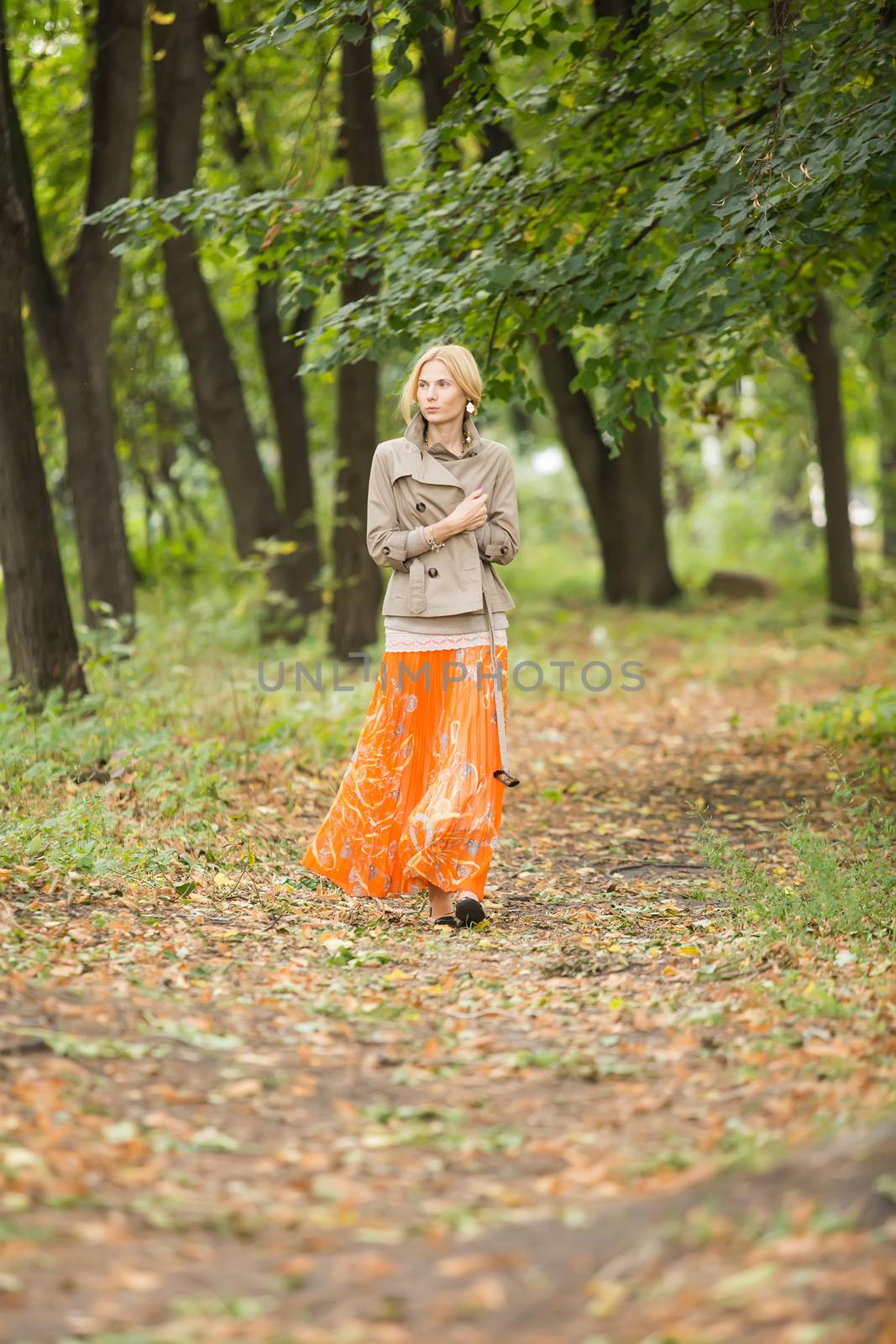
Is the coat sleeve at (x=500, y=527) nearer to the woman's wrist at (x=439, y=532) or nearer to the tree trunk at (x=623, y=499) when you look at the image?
the woman's wrist at (x=439, y=532)

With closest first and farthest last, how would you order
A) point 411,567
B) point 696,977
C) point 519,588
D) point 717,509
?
point 696,977, point 411,567, point 519,588, point 717,509

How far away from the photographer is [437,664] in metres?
5.62

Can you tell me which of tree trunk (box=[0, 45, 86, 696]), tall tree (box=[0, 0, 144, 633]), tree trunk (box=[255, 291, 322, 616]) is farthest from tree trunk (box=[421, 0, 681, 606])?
tree trunk (box=[0, 45, 86, 696])

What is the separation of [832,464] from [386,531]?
1214 cm

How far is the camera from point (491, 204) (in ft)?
24.6

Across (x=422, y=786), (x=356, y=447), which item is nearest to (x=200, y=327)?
(x=356, y=447)

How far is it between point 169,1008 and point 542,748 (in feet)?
20.5

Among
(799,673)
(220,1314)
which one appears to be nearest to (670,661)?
(799,673)

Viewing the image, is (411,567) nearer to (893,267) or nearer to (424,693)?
(424,693)

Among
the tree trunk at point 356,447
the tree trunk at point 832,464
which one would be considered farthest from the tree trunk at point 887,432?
the tree trunk at point 356,447

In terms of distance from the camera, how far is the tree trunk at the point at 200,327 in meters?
11.2

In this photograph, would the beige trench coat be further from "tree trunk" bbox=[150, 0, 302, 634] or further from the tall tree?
"tree trunk" bbox=[150, 0, 302, 634]

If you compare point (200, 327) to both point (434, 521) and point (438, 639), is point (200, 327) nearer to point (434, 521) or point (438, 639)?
point (434, 521)

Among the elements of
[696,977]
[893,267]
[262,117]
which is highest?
[262,117]
